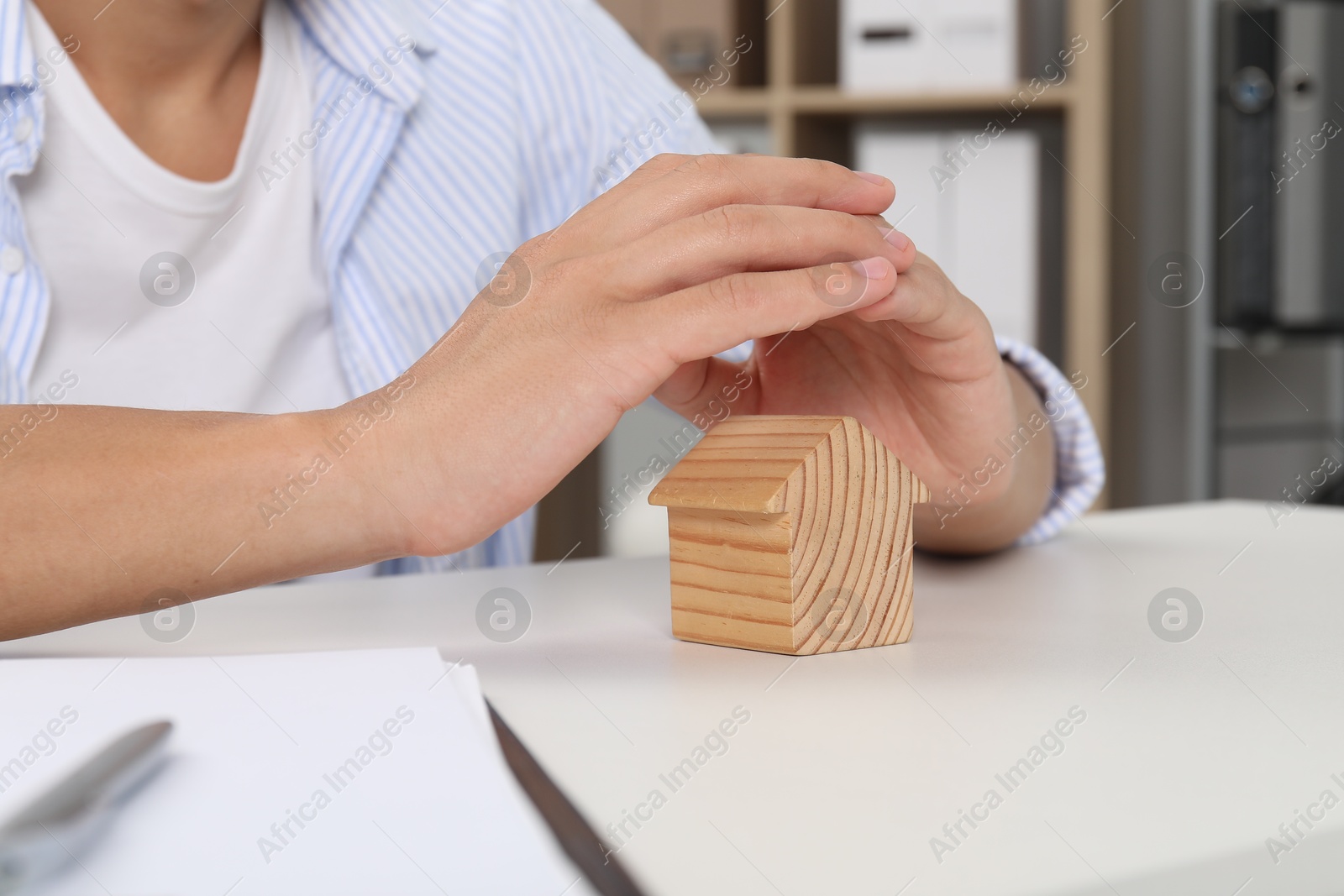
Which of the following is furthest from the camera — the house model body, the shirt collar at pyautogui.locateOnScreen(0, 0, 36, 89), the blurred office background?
the blurred office background

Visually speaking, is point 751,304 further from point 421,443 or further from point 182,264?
point 182,264

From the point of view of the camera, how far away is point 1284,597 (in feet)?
1.94

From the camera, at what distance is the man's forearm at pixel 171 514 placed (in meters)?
0.52

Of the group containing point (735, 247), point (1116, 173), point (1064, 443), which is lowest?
point (1116, 173)

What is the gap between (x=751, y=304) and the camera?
0.52m

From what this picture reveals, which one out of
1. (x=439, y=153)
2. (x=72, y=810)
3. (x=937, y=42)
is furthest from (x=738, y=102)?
(x=72, y=810)

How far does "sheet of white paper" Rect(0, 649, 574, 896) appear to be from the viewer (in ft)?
0.91

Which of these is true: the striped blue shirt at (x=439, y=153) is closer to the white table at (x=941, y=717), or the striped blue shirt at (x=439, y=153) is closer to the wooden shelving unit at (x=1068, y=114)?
the white table at (x=941, y=717)

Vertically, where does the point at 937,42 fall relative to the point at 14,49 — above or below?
below

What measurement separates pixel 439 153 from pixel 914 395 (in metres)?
0.52

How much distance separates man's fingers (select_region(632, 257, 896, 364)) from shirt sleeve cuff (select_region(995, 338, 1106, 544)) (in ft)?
1.03

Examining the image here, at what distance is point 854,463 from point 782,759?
184 mm

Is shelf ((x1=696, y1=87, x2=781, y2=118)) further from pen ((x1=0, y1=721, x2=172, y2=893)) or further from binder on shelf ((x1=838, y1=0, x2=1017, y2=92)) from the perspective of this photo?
pen ((x1=0, y1=721, x2=172, y2=893))

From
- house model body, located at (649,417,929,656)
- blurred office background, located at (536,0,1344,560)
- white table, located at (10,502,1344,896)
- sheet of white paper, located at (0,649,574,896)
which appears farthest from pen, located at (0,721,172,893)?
blurred office background, located at (536,0,1344,560)
